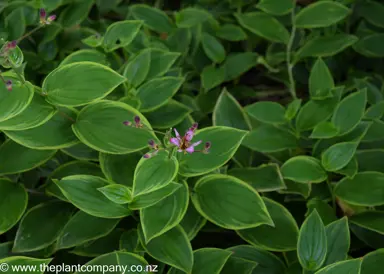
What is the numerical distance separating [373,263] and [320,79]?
0.42 metres

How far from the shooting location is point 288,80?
4.28 ft

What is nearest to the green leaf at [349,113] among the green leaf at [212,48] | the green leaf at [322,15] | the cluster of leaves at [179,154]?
the cluster of leaves at [179,154]

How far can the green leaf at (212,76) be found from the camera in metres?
1.19

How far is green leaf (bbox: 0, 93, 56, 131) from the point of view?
0.76 m

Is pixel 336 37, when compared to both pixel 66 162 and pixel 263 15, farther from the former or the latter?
pixel 66 162

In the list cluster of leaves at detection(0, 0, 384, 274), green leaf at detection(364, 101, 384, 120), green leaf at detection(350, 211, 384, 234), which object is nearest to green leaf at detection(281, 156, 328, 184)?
cluster of leaves at detection(0, 0, 384, 274)

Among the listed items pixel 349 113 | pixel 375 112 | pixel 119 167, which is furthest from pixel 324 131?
pixel 119 167

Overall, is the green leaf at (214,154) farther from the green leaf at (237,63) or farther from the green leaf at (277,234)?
the green leaf at (237,63)

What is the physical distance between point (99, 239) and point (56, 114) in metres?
0.25

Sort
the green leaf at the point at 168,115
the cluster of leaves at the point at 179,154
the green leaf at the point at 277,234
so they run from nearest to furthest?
the cluster of leaves at the point at 179,154 < the green leaf at the point at 277,234 < the green leaf at the point at 168,115

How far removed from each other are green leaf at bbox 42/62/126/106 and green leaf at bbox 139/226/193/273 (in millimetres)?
251

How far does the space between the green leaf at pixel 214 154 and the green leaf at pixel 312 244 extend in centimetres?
18

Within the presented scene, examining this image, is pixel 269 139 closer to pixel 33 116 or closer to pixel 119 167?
pixel 119 167

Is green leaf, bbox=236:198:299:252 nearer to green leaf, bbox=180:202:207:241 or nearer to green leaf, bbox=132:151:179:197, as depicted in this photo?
green leaf, bbox=180:202:207:241
